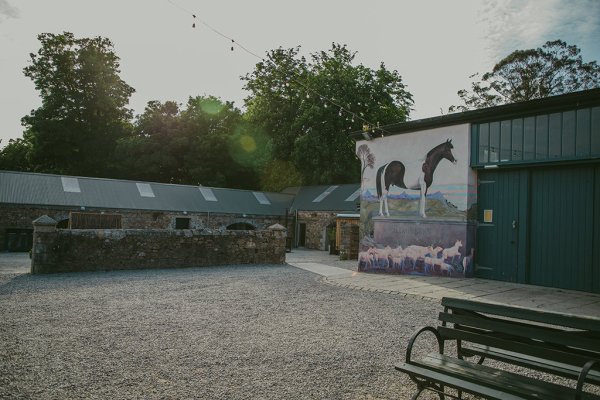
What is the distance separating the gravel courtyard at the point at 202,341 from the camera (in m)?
3.76

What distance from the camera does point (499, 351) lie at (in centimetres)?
366

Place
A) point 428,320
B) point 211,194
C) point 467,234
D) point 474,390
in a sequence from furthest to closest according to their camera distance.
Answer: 1. point 211,194
2. point 467,234
3. point 428,320
4. point 474,390

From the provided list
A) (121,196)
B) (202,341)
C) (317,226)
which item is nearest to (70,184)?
(121,196)

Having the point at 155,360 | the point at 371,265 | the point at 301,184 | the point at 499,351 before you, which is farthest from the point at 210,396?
the point at 301,184

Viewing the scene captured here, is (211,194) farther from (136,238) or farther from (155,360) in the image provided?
(155,360)

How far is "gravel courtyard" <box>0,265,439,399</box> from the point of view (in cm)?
376

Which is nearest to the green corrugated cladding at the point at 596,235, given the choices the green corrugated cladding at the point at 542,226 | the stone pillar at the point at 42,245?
the green corrugated cladding at the point at 542,226

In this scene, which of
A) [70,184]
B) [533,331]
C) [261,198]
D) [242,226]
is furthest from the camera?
[261,198]

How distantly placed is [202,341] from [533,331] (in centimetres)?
373

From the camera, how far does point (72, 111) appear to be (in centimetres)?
3819

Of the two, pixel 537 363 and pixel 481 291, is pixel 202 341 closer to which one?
pixel 537 363

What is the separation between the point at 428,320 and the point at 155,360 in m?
4.17

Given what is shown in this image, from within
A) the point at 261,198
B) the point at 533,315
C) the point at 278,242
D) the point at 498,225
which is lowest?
the point at 278,242

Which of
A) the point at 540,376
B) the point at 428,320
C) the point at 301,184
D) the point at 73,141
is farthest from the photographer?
the point at 73,141
